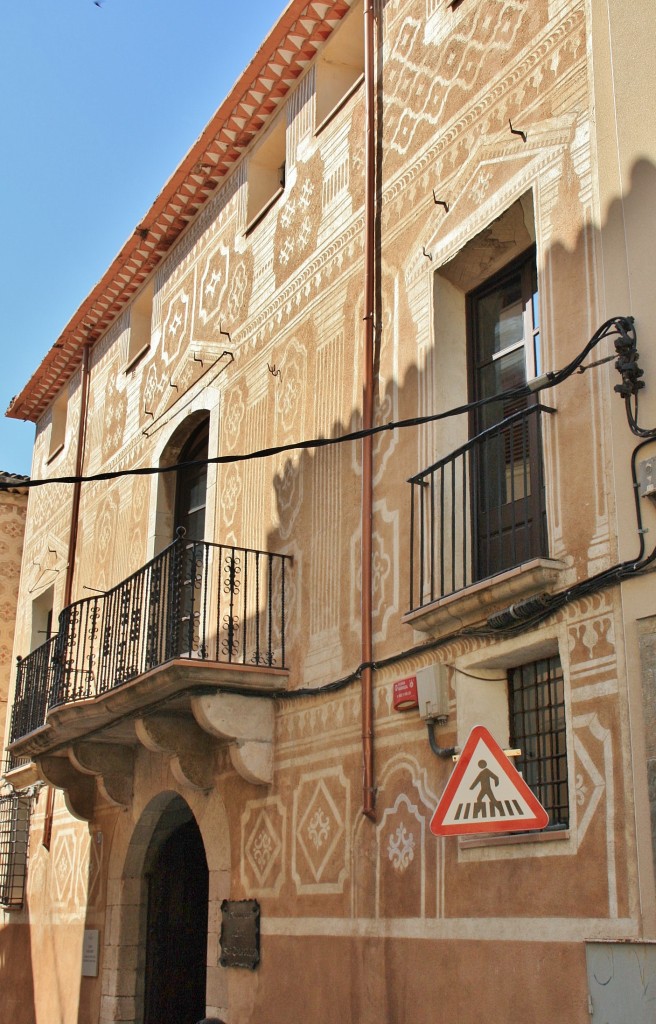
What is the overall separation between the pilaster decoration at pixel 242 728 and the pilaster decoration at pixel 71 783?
169 inches

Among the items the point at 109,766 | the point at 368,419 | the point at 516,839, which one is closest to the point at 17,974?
the point at 109,766

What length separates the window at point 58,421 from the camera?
60.4 ft

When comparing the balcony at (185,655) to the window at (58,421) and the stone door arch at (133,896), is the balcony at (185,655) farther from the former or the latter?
the window at (58,421)

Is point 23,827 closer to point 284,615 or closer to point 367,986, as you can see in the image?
point 284,615

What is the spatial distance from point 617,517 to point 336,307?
4306 mm

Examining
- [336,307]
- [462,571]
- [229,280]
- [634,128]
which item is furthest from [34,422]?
[634,128]

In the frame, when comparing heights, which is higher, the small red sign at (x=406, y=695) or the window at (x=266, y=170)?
the window at (x=266, y=170)

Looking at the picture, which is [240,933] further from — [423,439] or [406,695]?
[423,439]

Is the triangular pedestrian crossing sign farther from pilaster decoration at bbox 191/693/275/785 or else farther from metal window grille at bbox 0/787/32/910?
metal window grille at bbox 0/787/32/910

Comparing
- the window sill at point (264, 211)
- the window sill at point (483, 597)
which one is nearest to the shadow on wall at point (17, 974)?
the window sill at point (264, 211)

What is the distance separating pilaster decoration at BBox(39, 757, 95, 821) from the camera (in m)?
13.5

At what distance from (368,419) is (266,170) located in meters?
4.63

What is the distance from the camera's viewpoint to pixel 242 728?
9797 mm

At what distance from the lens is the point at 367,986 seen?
26.2 ft
